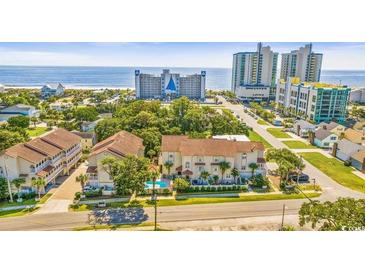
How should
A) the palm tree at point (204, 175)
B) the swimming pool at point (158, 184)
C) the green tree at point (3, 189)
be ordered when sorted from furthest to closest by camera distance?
the palm tree at point (204, 175), the swimming pool at point (158, 184), the green tree at point (3, 189)

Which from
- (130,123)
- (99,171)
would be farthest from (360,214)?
(130,123)

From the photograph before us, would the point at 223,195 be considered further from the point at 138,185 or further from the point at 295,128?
the point at 295,128

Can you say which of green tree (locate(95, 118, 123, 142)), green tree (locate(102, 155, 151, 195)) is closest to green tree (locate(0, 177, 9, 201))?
green tree (locate(102, 155, 151, 195))

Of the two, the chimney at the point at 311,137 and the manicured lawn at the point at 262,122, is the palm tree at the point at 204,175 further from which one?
the manicured lawn at the point at 262,122

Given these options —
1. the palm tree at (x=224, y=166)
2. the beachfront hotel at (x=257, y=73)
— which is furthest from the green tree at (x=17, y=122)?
the beachfront hotel at (x=257, y=73)

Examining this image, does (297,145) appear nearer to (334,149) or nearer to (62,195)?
(334,149)

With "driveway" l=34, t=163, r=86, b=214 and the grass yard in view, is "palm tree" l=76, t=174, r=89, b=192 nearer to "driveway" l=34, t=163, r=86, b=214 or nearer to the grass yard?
"driveway" l=34, t=163, r=86, b=214
